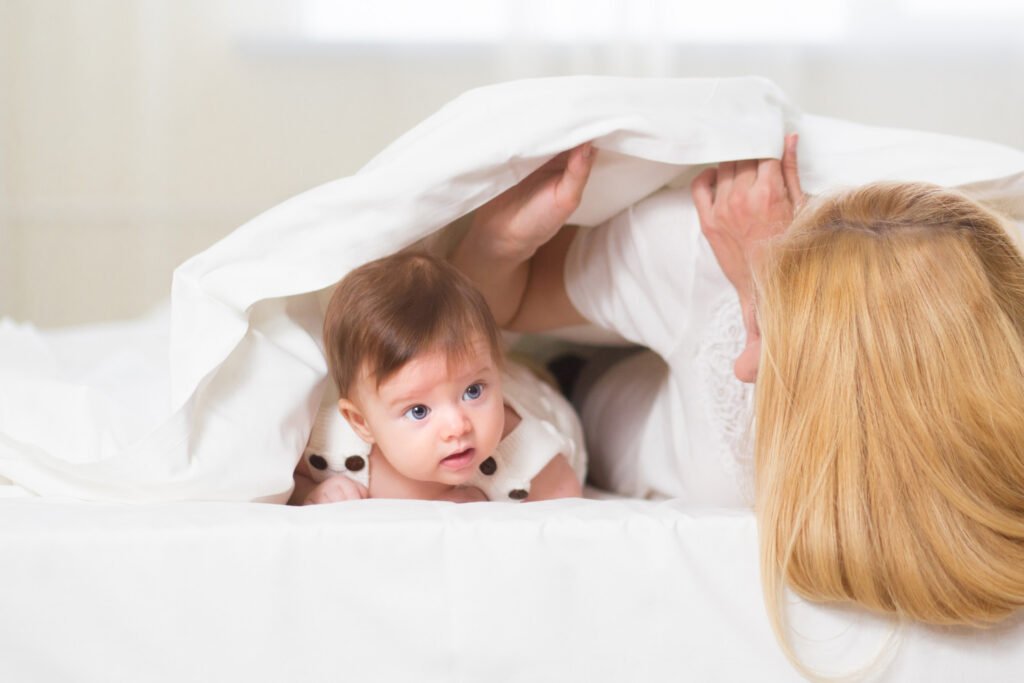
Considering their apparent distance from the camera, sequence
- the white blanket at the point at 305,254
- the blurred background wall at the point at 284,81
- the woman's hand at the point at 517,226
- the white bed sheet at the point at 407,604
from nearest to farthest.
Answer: the white bed sheet at the point at 407,604
the white blanket at the point at 305,254
the woman's hand at the point at 517,226
the blurred background wall at the point at 284,81

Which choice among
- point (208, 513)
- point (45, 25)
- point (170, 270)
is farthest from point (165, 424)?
point (45, 25)

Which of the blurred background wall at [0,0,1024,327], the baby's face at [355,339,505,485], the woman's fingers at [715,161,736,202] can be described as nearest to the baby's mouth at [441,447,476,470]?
the baby's face at [355,339,505,485]

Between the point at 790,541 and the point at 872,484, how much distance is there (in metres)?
0.07

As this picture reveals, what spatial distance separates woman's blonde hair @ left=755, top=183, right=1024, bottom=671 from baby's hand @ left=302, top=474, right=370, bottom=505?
0.36m

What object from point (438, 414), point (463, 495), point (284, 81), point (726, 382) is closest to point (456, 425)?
point (438, 414)

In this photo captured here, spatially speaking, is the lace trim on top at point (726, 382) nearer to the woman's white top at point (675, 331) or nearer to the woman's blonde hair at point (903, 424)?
the woman's white top at point (675, 331)

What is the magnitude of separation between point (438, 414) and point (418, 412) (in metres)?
0.02

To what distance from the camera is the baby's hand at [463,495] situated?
92 cm

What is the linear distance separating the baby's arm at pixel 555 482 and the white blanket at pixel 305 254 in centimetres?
23

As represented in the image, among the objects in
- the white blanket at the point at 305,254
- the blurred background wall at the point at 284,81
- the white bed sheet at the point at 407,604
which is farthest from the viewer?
the blurred background wall at the point at 284,81

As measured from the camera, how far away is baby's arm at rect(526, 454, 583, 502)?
96 cm

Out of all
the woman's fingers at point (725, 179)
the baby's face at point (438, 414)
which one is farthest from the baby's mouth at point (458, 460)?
the woman's fingers at point (725, 179)

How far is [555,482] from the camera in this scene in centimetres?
96

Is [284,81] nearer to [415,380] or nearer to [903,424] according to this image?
[415,380]
